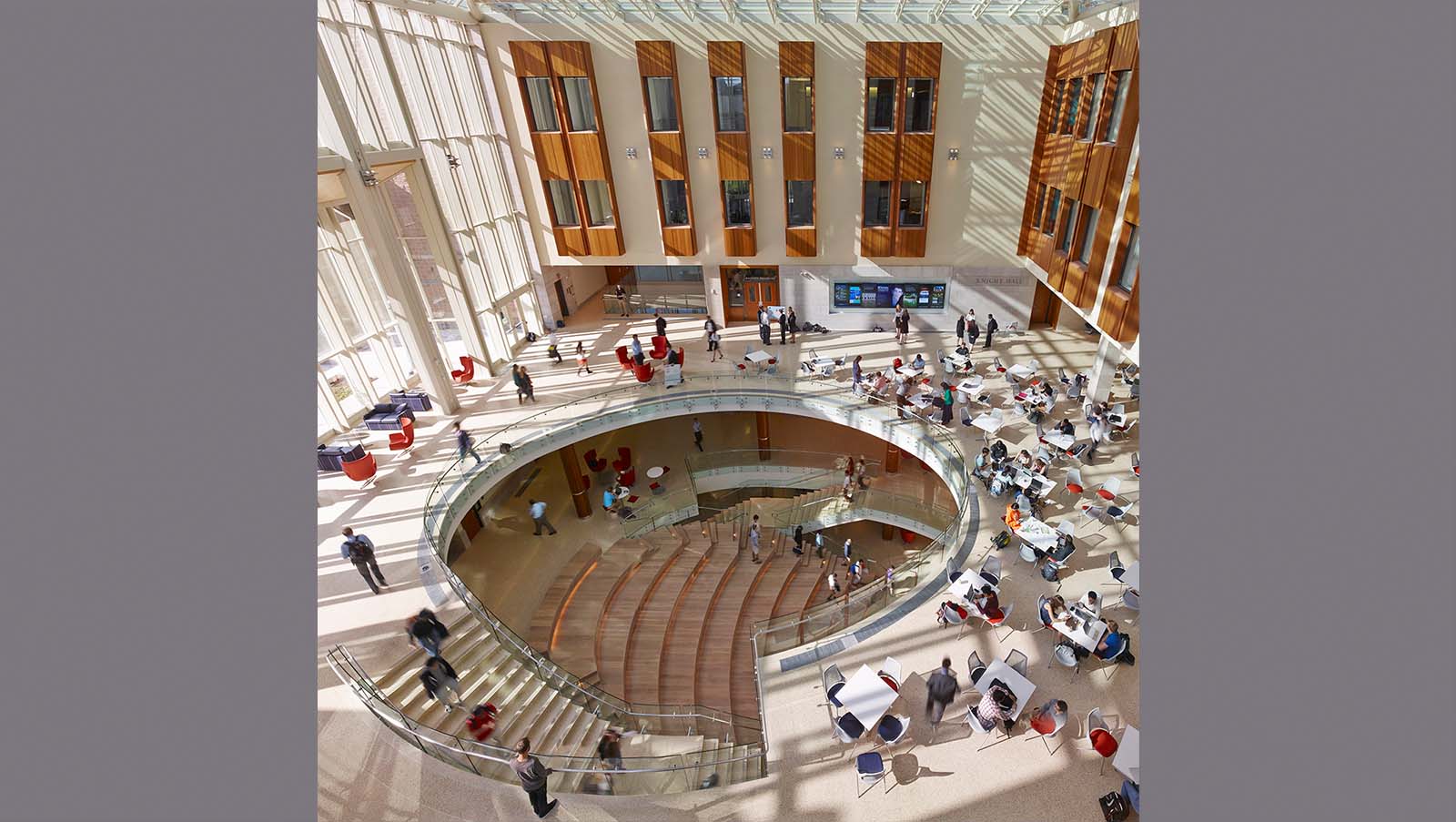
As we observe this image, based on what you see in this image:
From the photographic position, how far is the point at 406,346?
1609cm

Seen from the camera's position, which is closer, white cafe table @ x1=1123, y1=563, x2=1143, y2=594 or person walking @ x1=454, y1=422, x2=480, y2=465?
white cafe table @ x1=1123, y1=563, x2=1143, y2=594

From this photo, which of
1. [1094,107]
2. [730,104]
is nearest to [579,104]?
[730,104]

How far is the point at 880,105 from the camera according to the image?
1828cm

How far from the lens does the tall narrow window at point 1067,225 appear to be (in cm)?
1669

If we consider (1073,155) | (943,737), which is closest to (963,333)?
(1073,155)

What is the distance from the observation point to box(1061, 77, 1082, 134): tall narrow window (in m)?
15.8

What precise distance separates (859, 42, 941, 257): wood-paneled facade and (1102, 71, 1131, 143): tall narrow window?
5.12 m

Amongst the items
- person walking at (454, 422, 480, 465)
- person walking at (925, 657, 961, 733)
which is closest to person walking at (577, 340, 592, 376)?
person walking at (454, 422, 480, 465)

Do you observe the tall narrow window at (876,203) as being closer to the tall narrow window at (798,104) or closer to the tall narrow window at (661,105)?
the tall narrow window at (798,104)

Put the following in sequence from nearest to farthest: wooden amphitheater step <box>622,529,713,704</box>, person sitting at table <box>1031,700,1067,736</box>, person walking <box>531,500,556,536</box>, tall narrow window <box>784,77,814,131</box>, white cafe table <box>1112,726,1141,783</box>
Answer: white cafe table <box>1112,726,1141,783</box>, person sitting at table <box>1031,700,1067,736</box>, wooden amphitheater step <box>622,529,713,704</box>, person walking <box>531,500,556,536</box>, tall narrow window <box>784,77,814,131</box>

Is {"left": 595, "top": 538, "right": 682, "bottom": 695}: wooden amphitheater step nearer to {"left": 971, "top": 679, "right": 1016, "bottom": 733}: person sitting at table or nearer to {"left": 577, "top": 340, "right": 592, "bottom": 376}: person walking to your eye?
{"left": 577, "top": 340, "right": 592, "bottom": 376}: person walking

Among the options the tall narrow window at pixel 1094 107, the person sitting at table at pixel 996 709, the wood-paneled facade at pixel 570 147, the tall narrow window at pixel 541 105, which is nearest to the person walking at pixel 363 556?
the person sitting at table at pixel 996 709

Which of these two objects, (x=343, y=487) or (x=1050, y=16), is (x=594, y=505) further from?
(x=1050, y=16)

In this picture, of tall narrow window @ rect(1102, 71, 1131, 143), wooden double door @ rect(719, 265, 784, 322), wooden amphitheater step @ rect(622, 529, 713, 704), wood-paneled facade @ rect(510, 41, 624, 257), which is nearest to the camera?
tall narrow window @ rect(1102, 71, 1131, 143)
